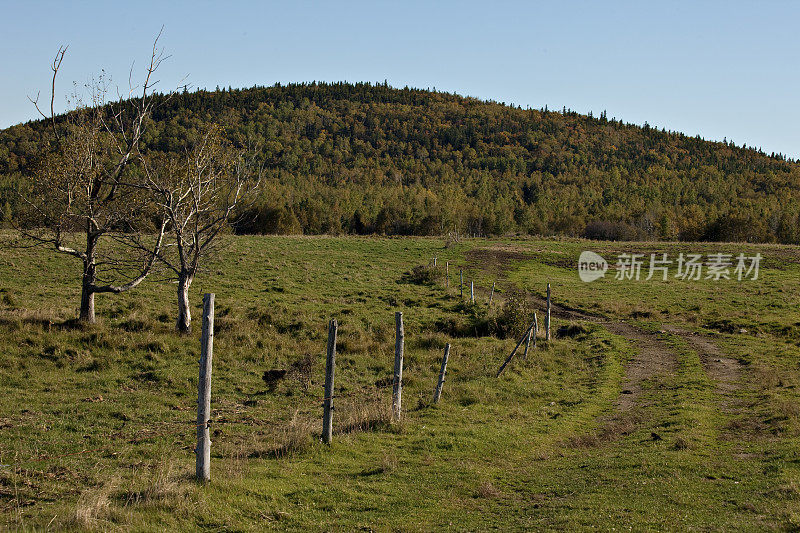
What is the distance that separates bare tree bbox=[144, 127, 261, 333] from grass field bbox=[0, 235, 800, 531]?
2.80 m

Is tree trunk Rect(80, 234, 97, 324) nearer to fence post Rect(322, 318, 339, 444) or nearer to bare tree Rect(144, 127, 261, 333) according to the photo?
bare tree Rect(144, 127, 261, 333)

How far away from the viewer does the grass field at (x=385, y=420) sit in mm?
8000

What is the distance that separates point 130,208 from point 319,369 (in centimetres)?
1048

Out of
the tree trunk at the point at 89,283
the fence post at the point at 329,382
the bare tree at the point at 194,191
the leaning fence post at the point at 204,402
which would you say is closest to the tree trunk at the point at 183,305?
the bare tree at the point at 194,191

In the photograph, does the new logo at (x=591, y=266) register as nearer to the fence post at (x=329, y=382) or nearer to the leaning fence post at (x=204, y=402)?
the fence post at (x=329, y=382)

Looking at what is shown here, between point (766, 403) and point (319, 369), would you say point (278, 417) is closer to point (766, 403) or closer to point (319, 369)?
point (319, 369)

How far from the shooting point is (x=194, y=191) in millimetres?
23359

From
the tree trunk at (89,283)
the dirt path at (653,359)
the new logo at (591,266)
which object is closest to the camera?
the dirt path at (653,359)

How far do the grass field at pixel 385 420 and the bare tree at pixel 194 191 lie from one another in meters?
2.80

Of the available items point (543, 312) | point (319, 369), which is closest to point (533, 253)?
point (543, 312)

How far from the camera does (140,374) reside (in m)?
17.7

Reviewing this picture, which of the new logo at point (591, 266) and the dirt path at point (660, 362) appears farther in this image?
the new logo at point (591, 266)

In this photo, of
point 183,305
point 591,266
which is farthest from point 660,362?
point 591,266

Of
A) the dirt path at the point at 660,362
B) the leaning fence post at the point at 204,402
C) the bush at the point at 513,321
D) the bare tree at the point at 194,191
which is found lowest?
the dirt path at the point at 660,362
